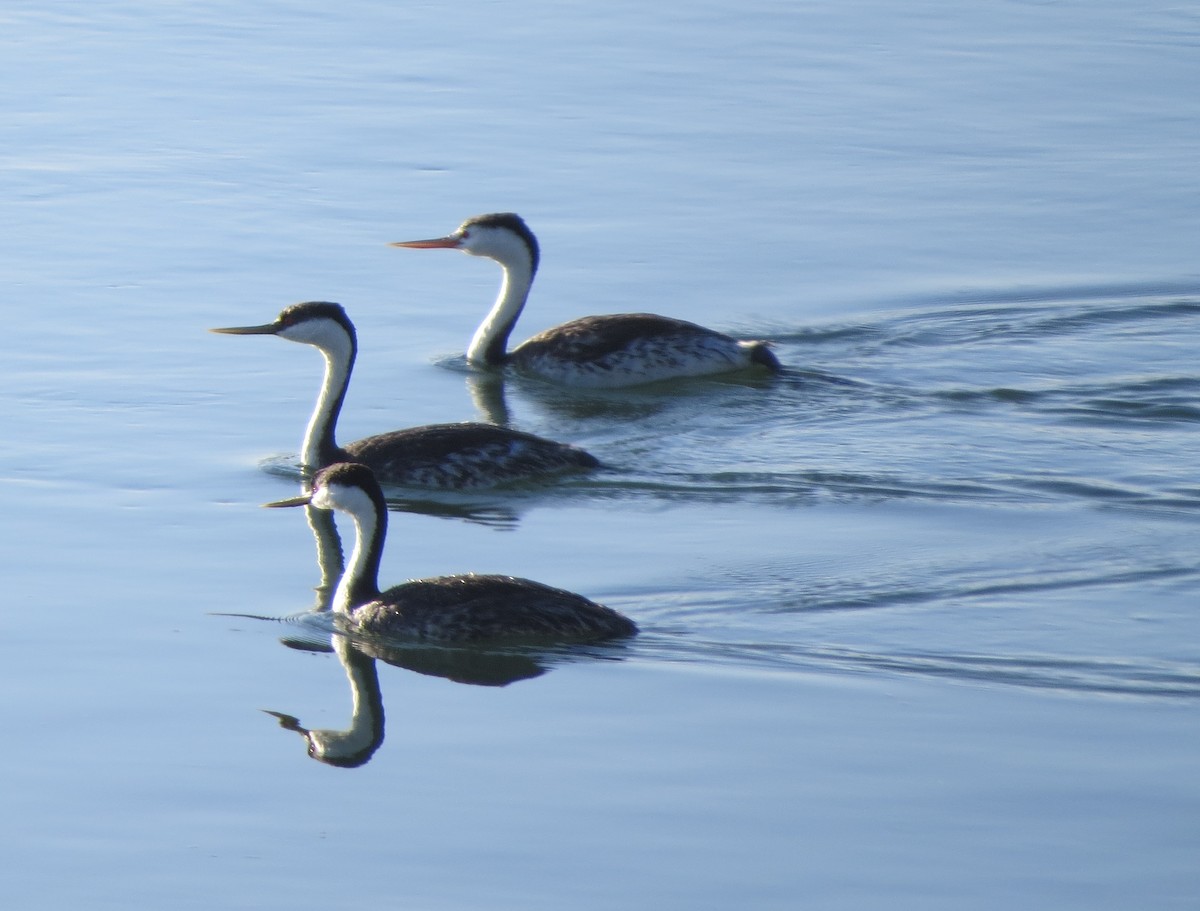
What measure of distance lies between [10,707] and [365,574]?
5.81ft

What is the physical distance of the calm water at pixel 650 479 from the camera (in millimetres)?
7957

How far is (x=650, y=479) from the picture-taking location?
12.5m

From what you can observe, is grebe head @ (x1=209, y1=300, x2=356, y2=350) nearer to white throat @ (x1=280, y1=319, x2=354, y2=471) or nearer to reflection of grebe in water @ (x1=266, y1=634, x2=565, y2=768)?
white throat @ (x1=280, y1=319, x2=354, y2=471)

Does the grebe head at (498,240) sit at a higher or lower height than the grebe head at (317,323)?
higher

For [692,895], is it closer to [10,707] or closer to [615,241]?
[10,707]

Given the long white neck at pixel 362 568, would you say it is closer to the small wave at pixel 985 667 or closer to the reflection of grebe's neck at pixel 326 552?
the reflection of grebe's neck at pixel 326 552

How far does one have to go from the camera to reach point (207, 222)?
18375 mm

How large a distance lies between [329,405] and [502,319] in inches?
109

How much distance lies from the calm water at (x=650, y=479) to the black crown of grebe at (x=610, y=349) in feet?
0.58

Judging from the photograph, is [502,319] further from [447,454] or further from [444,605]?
[444,605]

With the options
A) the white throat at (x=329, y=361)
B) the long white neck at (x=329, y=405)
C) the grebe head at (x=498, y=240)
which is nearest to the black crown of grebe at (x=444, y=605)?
the long white neck at (x=329, y=405)

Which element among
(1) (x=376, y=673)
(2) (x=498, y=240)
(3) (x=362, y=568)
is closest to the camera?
(1) (x=376, y=673)

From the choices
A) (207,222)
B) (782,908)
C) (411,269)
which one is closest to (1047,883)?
(782,908)

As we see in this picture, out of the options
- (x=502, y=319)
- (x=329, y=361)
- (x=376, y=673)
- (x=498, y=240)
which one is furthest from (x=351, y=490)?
(x=498, y=240)
